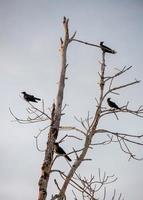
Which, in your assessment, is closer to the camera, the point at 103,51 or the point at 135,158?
the point at 135,158

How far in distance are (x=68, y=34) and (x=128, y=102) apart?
71.0 inches

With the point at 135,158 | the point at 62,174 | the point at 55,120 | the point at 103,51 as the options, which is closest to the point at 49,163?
the point at 62,174

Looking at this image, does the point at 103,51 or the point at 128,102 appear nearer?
the point at 128,102

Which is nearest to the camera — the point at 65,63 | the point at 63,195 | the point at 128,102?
the point at 63,195

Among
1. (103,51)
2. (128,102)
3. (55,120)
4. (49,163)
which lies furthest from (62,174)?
(103,51)

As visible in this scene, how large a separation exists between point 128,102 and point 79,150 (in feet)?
3.65

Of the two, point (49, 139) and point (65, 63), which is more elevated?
point (65, 63)

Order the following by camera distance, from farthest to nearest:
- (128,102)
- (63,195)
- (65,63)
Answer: (65,63)
(128,102)
(63,195)

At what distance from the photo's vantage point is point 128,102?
6.32 meters

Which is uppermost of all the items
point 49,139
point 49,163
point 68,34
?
point 68,34

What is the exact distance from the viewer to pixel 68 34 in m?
7.19

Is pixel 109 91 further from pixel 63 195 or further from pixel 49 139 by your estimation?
pixel 63 195

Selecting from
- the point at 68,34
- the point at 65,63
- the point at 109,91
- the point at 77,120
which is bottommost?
the point at 77,120

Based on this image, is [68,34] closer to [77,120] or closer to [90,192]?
[77,120]
